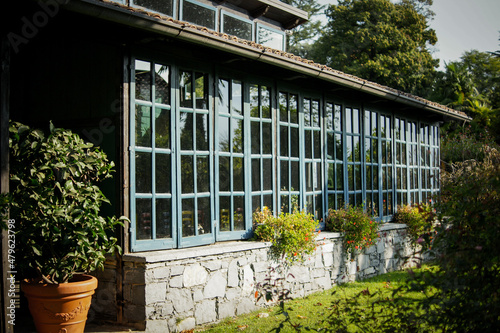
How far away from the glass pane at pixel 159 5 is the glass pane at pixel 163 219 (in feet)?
13.0

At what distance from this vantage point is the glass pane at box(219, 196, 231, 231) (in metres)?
6.82

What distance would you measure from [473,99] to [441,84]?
181 cm

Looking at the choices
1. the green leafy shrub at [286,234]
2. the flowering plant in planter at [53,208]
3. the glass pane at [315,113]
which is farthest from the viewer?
the glass pane at [315,113]

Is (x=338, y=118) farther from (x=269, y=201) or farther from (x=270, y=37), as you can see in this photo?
(x=270, y=37)

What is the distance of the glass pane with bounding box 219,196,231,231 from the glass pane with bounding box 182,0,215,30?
160 inches

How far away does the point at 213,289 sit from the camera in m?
6.22

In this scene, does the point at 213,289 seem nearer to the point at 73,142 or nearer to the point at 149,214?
the point at 149,214

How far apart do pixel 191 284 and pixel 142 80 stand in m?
2.54

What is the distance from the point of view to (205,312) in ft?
20.0

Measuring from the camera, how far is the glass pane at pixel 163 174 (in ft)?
19.7

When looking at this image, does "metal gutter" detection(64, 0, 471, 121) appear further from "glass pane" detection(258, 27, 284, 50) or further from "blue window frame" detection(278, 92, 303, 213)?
"glass pane" detection(258, 27, 284, 50)

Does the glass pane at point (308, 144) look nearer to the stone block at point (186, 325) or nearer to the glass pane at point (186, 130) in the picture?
the glass pane at point (186, 130)

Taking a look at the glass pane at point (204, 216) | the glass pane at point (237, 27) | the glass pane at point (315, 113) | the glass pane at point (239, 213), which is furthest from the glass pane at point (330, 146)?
the glass pane at point (204, 216)

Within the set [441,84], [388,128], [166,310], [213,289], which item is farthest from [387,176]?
[441,84]
